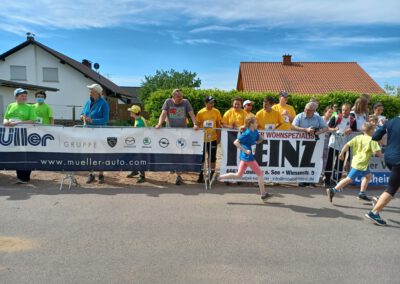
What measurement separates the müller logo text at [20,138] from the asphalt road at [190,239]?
107cm

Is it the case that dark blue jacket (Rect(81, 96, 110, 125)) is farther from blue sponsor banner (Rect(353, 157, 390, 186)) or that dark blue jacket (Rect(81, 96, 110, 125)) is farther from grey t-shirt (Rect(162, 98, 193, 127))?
blue sponsor banner (Rect(353, 157, 390, 186))

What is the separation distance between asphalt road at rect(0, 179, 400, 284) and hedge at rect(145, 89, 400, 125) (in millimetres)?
9224

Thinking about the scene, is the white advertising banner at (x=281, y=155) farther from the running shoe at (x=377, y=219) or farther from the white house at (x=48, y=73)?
the white house at (x=48, y=73)

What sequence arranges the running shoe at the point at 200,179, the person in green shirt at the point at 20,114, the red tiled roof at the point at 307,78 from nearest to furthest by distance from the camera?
the person in green shirt at the point at 20,114
the running shoe at the point at 200,179
the red tiled roof at the point at 307,78

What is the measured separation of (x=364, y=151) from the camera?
18.6 feet

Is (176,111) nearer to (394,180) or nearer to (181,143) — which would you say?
(181,143)

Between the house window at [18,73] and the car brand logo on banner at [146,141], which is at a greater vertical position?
the house window at [18,73]

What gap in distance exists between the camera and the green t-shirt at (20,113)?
678 centimetres

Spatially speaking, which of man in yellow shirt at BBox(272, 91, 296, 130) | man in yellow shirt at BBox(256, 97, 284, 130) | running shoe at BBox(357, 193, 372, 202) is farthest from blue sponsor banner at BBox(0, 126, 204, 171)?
running shoe at BBox(357, 193, 372, 202)

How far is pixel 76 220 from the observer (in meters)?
4.68

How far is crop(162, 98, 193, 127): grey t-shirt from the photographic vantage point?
6.99m

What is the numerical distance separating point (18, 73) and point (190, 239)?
34.0 m

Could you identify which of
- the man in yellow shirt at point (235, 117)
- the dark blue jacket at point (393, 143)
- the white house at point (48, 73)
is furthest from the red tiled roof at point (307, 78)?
the dark blue jacket at point (393, 143)

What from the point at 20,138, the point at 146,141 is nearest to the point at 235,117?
the point at 146,141
